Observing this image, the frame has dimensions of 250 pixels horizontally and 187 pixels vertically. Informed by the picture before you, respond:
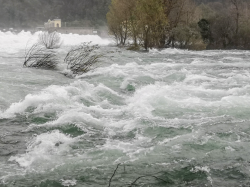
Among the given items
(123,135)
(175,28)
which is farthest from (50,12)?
(123,135)

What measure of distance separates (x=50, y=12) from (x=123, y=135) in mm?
150679

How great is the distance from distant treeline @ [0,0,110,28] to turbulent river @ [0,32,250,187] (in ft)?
392

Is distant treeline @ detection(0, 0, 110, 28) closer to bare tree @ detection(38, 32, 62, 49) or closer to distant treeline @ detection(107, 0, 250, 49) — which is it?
bare tree @ detection(38, 32, 62, 49)

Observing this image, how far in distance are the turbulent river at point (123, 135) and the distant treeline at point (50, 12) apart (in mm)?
119614

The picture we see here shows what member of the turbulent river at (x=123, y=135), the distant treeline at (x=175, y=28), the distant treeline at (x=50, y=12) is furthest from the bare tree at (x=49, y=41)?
the distant treeline at (x=50, y=12)

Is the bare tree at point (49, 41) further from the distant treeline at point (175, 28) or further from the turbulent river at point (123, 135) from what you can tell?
the turbulent river at point (123, 135)

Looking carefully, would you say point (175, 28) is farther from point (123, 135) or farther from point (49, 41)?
point (123, 135)

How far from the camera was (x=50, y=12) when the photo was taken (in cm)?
14875

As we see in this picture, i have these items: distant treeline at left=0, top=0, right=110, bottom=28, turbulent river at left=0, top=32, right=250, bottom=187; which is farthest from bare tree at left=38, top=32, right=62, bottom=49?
distant treeline at left=0, top=0, right=110, bottom=28

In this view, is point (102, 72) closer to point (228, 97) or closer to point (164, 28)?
point (228, 97)

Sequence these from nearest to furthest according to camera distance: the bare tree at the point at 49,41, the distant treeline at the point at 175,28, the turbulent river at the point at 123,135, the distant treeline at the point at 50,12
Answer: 1. the turbulent river at the point at 123,135
2. the distant treeline at the point at 175,28
3. the bare tree at the point at 49,41
4. the distant treeline at the point at 50,12

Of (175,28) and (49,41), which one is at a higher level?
(175,28)

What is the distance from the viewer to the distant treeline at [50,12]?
438 feet

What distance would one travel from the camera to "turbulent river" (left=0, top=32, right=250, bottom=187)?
194 inches
